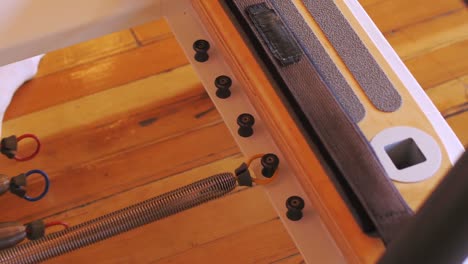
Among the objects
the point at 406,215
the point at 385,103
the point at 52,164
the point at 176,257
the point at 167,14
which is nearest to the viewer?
the point at 406,215

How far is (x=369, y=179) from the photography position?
85 cm

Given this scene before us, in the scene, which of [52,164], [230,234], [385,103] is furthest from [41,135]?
[385,103]

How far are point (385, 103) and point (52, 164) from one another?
2.85 ft

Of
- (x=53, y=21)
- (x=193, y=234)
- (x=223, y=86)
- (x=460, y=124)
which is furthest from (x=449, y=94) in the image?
(x=53, y=21)

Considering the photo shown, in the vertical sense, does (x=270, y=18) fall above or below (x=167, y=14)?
below

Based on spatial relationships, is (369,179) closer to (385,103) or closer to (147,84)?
(385,103)

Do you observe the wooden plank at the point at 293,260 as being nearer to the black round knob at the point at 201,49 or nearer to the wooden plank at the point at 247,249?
the wooden plank at the point at 247,249

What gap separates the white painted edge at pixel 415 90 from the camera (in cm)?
91

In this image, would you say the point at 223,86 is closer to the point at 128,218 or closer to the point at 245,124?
the point at 245,124

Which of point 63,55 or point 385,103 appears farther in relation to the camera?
point 63,55

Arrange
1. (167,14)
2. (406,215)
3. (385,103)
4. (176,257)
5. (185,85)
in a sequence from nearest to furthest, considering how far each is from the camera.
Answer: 1. (406,215)
2. (385,103)
3. (167,14)
4. (176,257)
5. (185,85)

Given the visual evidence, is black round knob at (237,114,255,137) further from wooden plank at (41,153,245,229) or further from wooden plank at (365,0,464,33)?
wooden plank at (365,0,464,33)

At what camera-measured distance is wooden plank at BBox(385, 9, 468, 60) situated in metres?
1.74

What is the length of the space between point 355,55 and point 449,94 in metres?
0.75
